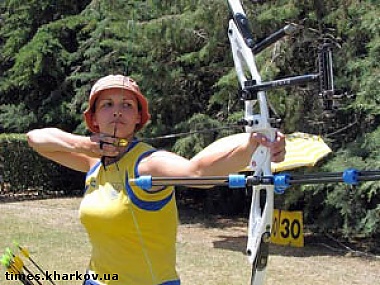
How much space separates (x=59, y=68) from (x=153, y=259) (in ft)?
34.3

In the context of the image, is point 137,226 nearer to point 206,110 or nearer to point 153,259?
point 153,259

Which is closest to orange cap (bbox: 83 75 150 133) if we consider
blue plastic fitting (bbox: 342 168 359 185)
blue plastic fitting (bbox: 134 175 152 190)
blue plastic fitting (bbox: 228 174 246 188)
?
blue plastic fitting (bbox: 134 175 152 190)

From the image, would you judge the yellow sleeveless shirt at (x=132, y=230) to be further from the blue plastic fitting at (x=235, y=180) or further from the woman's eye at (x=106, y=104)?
the blue plastic fitting at (x=235, y=180)

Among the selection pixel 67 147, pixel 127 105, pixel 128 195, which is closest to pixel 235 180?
pixel 128 195

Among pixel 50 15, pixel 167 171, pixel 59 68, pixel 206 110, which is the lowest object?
pixel 167 171

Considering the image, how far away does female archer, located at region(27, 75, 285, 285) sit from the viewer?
1.79m

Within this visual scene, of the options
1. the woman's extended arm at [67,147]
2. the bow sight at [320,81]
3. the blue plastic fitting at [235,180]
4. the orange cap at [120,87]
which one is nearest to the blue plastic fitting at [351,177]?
the bow sight at [320,81]

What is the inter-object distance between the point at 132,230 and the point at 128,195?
0.10 metres

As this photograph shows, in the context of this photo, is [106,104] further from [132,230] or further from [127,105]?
[132,230]

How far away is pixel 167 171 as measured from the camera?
1.74 metres

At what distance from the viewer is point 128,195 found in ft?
5.97

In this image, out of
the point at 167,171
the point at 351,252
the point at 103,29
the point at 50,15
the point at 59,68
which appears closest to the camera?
the point at 167,171

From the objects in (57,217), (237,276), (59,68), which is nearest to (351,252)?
(237,276)

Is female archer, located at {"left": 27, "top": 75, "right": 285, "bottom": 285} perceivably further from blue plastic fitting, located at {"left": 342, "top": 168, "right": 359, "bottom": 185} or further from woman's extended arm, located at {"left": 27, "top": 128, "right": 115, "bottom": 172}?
blue plastic fitting, located at {"left": 342, "top": 168, "right": 359, "bottom": 185}
